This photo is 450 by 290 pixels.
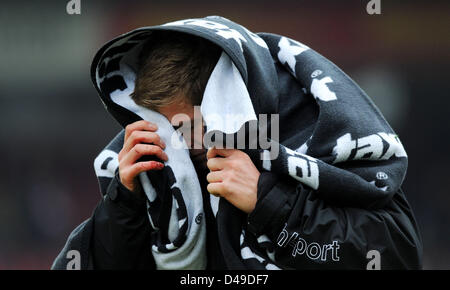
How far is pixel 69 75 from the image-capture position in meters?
4.00

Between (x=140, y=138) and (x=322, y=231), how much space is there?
14.2 inches

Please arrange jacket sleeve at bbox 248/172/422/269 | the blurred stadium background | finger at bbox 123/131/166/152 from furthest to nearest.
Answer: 1. the blurred stadium background
2. finger at bbox 123/131/166/152
3. jacket sleeve at bbox 248/172/422/269

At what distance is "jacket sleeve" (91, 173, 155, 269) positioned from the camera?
44.8 inches

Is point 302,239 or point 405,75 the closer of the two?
point 302,239

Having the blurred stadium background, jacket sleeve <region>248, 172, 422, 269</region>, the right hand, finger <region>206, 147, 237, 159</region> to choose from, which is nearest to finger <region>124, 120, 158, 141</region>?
the right hand

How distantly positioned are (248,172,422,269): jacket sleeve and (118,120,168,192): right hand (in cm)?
20

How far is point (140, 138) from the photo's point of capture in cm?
112

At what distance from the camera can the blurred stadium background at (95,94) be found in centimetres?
387

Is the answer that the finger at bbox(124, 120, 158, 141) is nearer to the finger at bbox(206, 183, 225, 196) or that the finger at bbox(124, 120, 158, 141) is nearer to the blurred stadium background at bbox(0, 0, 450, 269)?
the finger at bbox(206, 183, 225, 196)

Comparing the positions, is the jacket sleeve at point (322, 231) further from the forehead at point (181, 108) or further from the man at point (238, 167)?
the forehead at point (181, 108)

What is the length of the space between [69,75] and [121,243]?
304 centimetres

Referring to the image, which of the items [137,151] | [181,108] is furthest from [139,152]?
[181,108]
